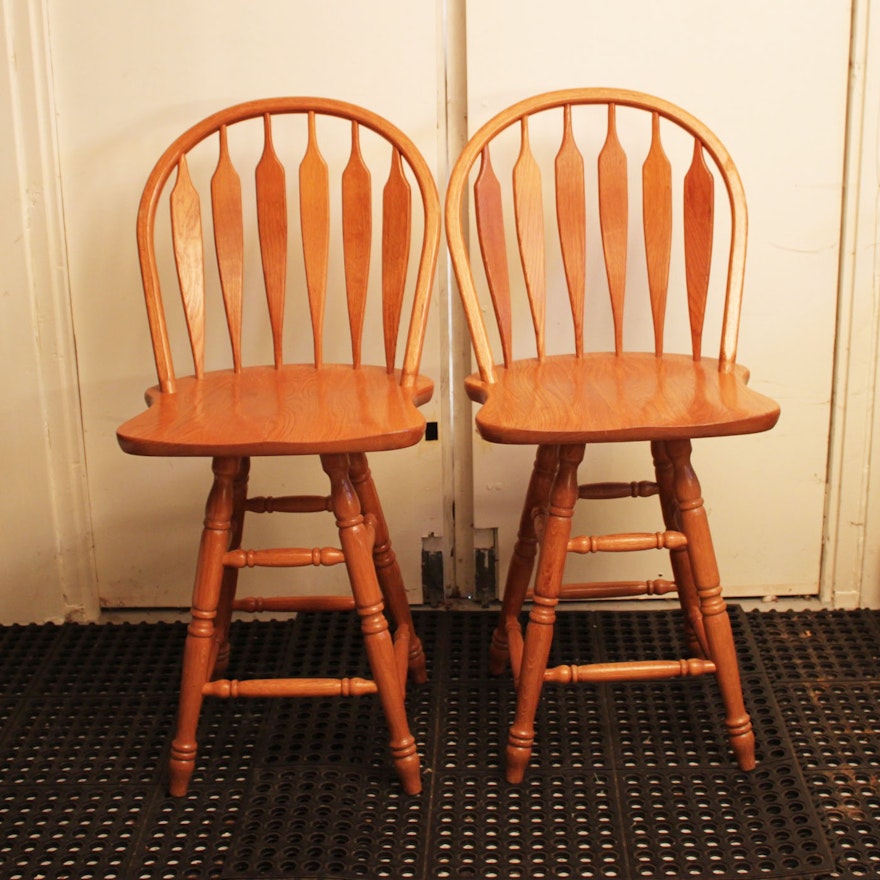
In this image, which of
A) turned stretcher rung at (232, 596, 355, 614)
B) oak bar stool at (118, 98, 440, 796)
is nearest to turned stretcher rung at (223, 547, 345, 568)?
oak bar stool at (118, 98, 440, 796)

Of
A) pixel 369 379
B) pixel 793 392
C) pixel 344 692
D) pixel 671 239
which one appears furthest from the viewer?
pixel 793 392

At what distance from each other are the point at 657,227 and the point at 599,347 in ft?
0.92

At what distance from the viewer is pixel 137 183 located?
6.11ft

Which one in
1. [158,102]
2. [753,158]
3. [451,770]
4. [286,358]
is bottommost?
[451,770]

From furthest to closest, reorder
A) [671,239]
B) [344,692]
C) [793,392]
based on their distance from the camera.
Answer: [793,392] → [671,239] → [344,692]

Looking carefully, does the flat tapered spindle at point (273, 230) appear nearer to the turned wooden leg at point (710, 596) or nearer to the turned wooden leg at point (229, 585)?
the turned wooden leg at point (229, 585)

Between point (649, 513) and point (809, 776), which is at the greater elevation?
point (649, 513)

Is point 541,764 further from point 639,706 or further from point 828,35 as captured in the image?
point 828,35

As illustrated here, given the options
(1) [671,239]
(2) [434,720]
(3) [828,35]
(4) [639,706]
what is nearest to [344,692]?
(2) [434,720]

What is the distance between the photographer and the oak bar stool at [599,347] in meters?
1.47

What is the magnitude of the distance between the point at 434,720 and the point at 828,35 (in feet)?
4.42

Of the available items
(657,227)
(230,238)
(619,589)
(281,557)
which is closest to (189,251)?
(230,238)

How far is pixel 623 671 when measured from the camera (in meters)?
1.51

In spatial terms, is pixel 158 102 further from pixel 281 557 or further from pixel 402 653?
pixel 402 653
